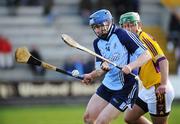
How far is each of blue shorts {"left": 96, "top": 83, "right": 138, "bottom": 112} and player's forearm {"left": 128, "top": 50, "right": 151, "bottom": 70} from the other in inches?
17.6

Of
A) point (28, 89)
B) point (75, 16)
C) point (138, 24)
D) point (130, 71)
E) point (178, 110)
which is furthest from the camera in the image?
point (75, 16)

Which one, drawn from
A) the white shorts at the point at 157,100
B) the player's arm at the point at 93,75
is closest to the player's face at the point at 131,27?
the player's arm at the point at 93,75

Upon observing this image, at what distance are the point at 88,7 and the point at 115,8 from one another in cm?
80

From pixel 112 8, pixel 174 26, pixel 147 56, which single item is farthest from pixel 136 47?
pixel 174 26

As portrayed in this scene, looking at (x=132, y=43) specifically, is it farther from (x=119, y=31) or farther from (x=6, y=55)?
(x=6, y=55)

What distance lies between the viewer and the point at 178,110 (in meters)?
15.1

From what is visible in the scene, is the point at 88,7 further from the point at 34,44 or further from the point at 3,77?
the point at 3,77

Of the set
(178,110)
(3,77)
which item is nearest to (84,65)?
(3,77)

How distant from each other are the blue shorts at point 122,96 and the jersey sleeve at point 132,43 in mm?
496

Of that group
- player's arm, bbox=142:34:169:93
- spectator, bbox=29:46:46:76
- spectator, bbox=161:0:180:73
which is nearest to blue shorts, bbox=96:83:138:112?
player's arm, bbox=142:34:169:93

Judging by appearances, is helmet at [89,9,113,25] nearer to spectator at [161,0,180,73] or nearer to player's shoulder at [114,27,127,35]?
player's shoulder at [114,27,127,35]

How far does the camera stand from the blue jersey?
856cm

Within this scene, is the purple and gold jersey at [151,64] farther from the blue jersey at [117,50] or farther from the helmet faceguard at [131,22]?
the blue jersey at [117,50]

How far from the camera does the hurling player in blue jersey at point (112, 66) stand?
857cm
